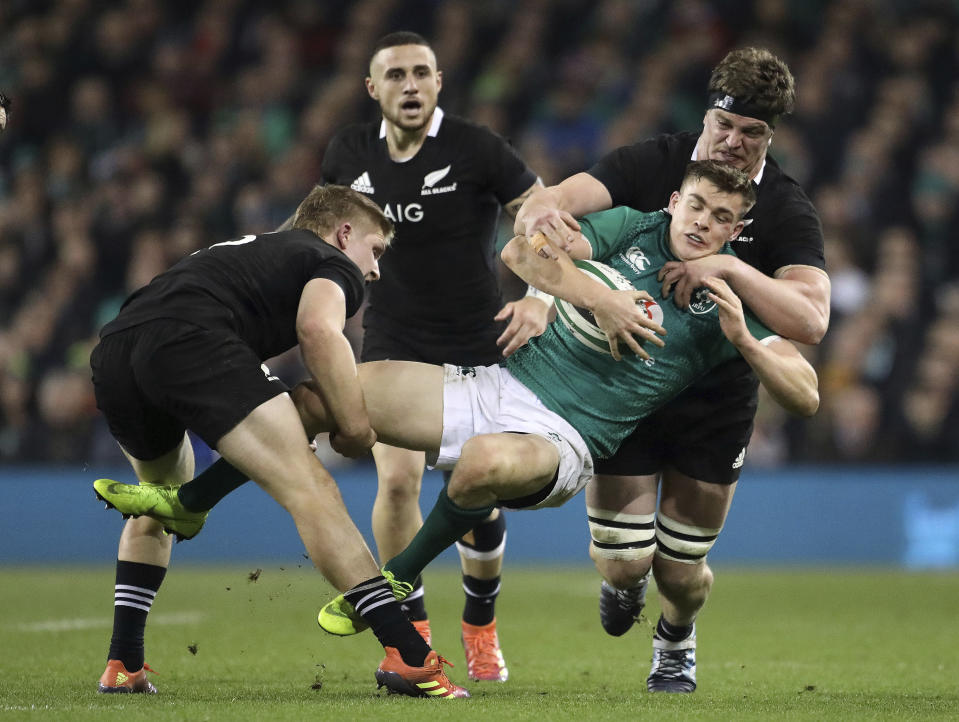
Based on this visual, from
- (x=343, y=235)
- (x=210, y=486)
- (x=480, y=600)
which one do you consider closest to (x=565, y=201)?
(x=343, y=235)

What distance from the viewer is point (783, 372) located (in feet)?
16.5

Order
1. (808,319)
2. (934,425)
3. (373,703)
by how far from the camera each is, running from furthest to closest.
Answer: (934,425) < (808,319) < (373,703)

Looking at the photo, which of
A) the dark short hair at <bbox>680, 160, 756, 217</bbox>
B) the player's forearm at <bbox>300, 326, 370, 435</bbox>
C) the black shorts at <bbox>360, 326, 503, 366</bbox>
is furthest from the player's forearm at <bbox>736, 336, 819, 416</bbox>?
the black shorts at <bbox>360, 326, 503, 366</bbox>

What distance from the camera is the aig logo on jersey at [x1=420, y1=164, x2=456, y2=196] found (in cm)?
657

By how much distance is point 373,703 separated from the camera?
4.65m

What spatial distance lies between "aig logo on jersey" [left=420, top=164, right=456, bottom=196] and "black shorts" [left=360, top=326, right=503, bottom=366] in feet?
2.22

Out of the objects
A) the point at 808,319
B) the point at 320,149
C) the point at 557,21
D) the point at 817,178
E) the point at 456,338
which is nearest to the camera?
the point at 808,319

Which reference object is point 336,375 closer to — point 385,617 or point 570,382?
point 385,617

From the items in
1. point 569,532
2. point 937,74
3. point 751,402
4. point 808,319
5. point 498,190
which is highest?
point 937,74

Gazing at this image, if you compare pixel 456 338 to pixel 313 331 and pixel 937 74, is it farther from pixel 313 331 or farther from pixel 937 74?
pixel 937 74

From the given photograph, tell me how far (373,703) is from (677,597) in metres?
1.77

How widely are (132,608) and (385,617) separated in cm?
114

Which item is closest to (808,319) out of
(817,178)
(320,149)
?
(817,178)

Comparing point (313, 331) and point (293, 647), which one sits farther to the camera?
point (293, 647)
